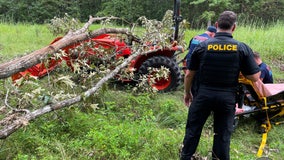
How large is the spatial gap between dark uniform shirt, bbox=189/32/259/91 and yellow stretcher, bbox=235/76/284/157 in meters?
1.29

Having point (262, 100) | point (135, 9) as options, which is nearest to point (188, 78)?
point (262, 100)

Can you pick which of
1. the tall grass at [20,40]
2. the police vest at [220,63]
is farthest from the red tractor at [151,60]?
the tall grass at [20,40]

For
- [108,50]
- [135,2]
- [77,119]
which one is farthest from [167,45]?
[135,2]

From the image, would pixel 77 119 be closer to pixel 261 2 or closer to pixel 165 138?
pixel 165 138

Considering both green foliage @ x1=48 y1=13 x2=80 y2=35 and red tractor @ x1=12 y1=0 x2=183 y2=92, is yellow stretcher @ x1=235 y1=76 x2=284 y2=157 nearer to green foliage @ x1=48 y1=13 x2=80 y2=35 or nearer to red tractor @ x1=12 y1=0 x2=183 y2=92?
red tractor @ x1=12 y1=0 x2=183 y2=92

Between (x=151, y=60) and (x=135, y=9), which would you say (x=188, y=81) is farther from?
(x=135, y=9)

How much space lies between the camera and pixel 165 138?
163 inches

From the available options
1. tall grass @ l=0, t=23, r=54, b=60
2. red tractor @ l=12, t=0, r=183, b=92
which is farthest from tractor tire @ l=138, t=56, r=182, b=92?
tall grass @ l=0, t=23, r=54, b=60

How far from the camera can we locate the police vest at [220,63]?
3410mm

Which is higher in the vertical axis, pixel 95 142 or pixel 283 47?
pixel 95 142

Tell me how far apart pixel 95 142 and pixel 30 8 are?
843 inches

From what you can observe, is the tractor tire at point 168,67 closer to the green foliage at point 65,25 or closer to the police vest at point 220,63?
the green foliage at point 65,25

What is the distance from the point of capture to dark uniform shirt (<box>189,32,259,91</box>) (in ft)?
11.2

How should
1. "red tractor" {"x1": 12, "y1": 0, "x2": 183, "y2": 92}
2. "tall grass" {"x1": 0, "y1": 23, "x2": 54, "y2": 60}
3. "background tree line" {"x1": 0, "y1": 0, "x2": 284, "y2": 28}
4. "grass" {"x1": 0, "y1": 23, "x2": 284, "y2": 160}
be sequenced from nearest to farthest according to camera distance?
"grass" {"x1": 0, "y1": 23, "x2": 284, "y2": 160} → "red tractor" {"x1": 12, "y1": 0, "x2": 183, "y2": 92} → "tall grass" {"x1": 0, "y1": 23, "x2": 54, "y2": 60} → "background tree line" {"x1": 0, "y1": 0, "x2": 284, "y2": 28}
